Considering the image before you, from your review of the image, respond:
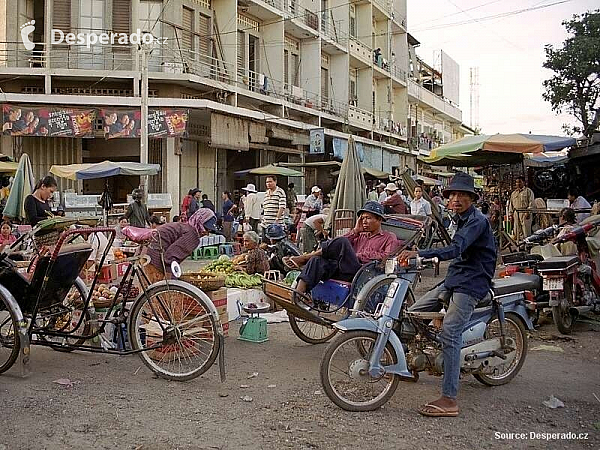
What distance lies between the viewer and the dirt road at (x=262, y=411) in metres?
4.05

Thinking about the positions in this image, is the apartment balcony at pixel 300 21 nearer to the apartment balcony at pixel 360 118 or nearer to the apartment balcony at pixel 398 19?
the apartment balcony at pixel 360 118

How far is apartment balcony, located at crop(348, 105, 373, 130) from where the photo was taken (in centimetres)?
3378

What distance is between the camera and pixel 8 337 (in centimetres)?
536

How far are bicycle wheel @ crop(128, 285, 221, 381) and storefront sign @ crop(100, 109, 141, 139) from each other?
14366 millimetres

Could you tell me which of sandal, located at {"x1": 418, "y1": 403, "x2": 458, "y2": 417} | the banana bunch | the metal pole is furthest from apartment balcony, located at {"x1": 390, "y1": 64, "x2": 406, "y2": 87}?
sandal, located at {"x1": 418, "y1": 403, "x2": 458, "y2": 417}

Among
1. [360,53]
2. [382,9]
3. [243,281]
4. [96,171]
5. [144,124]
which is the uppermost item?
[382,9]

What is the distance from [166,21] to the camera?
2059cm

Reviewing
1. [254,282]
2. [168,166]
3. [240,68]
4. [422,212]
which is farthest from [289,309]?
[240,68]

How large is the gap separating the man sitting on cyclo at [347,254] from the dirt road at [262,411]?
84cm

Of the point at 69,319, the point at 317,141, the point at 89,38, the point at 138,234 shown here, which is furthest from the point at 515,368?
the point at 317,141

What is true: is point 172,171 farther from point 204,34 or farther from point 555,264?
point 555,264

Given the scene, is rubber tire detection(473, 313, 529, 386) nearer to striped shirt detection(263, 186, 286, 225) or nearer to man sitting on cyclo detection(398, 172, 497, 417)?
man sitting on cyclo detection(398, 172, 497, 417)

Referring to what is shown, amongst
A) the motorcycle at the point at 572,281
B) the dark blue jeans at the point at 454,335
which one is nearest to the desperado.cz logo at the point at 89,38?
the motorcycle at the point at 572,281

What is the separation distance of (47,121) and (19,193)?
6723mm
